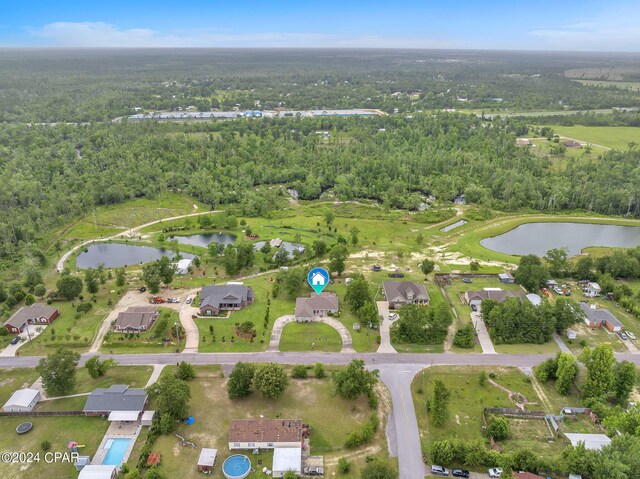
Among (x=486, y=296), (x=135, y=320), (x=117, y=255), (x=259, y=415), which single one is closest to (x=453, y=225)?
(x=486, y=296)

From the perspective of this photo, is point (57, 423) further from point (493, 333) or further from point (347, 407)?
point (493, 333)

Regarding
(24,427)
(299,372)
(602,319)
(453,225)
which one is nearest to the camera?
(24,427)

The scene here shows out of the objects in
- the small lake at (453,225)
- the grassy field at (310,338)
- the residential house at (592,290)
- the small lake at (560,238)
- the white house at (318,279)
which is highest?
the white house at (318,279)

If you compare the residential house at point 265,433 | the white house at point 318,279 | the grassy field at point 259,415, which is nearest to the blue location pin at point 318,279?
the white house at point 318,279

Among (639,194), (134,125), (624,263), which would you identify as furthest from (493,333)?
(134,125)

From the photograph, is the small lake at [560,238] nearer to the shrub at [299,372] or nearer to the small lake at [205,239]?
the small lake at [205,239]

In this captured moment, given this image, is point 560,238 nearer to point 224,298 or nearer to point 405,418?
point 405,418
